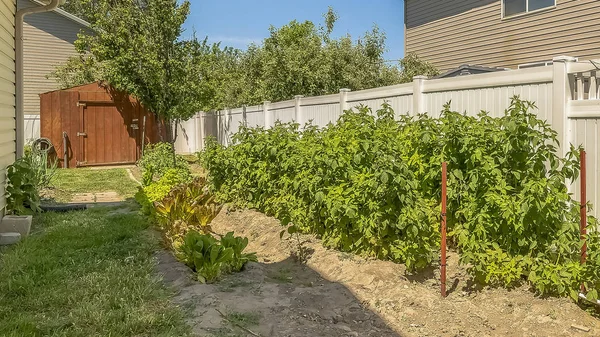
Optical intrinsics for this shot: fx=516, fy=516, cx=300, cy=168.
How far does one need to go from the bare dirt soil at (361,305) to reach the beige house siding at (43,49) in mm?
17560

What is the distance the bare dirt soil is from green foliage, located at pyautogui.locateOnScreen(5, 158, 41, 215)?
2991mm

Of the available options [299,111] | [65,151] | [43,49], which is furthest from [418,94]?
[43,49]

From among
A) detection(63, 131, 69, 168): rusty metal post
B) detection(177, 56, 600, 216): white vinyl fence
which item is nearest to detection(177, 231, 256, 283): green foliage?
detection(177, 56, 600, 216): white vinyl fence

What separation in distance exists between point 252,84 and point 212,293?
14050 millimetres

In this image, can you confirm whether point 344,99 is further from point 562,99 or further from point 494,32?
point 494,32

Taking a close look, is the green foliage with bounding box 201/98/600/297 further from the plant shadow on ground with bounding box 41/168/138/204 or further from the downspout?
the plant shadow on ground with bounding box 41/168/138/204

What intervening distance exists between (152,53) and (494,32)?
766 cm

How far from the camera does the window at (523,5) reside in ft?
32.9

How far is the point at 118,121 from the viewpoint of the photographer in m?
14.3

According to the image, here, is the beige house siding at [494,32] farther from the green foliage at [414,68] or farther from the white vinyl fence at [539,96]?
the white vinyl fence at [539,96]

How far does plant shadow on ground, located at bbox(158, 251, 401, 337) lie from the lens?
3203 mm

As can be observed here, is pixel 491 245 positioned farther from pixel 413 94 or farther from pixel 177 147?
pixel 177 147

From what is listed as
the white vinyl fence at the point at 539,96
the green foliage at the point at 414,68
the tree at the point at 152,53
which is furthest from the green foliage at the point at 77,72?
the white vinyl fence at the point at 539,96

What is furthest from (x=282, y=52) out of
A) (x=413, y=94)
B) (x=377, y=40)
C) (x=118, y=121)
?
(x=413, y=94)
